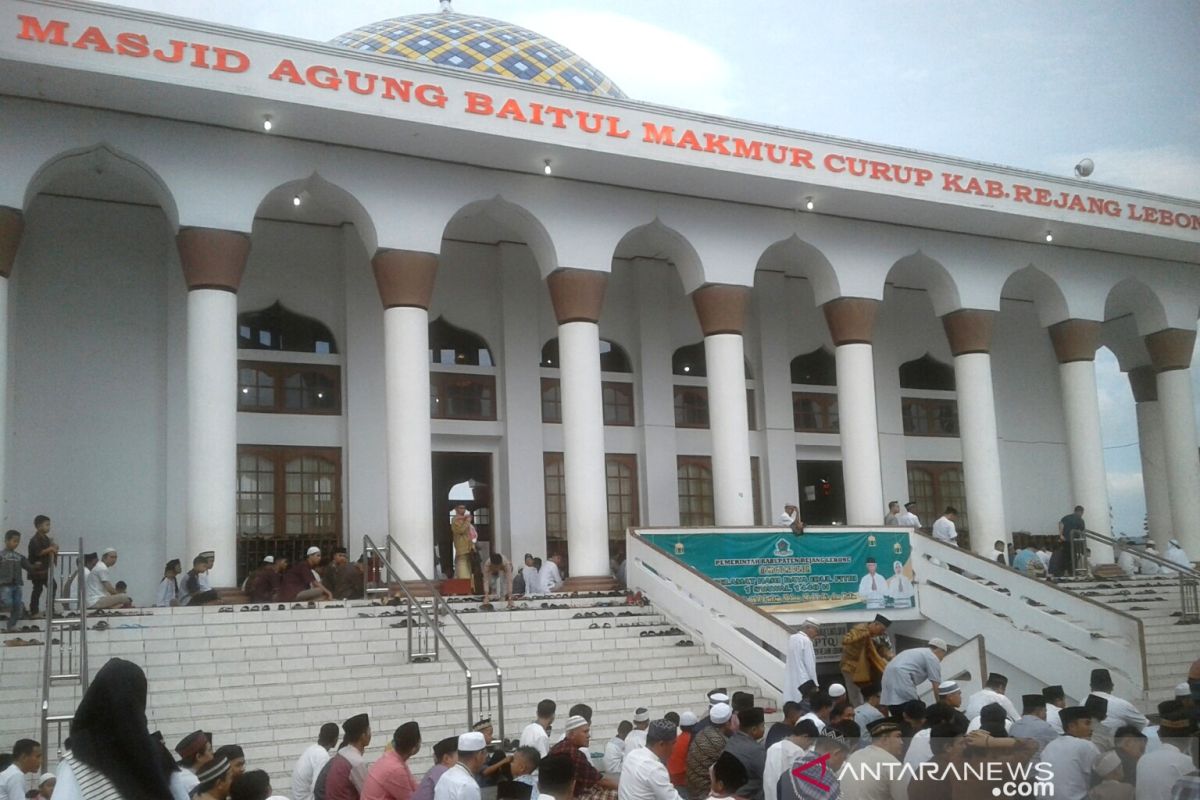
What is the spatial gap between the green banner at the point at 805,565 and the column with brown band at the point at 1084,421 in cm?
548

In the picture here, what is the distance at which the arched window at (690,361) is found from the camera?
72.6ft

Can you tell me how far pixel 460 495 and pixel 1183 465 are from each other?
1358 centimetres

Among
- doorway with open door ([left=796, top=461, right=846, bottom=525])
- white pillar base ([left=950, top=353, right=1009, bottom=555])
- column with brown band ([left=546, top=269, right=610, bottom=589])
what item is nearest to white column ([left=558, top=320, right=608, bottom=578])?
column with brown band ([left=546, top=269, right=610, bottom=589])

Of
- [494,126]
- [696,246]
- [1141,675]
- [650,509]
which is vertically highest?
[494,126]

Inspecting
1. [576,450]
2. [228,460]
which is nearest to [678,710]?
[576,450]

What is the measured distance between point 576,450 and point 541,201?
151 inches

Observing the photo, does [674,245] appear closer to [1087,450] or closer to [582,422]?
[582,422]

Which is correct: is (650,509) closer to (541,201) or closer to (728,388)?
(728,388)

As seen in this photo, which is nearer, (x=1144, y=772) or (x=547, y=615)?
(x=1144, y=772)

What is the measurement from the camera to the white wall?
664 inches

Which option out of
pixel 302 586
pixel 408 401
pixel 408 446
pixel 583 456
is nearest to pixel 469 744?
pixel 302 586

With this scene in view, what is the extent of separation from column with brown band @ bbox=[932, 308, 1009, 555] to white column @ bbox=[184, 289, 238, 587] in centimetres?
1246

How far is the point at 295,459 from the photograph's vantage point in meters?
18.6

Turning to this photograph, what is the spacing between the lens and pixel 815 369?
23344 millimetres
